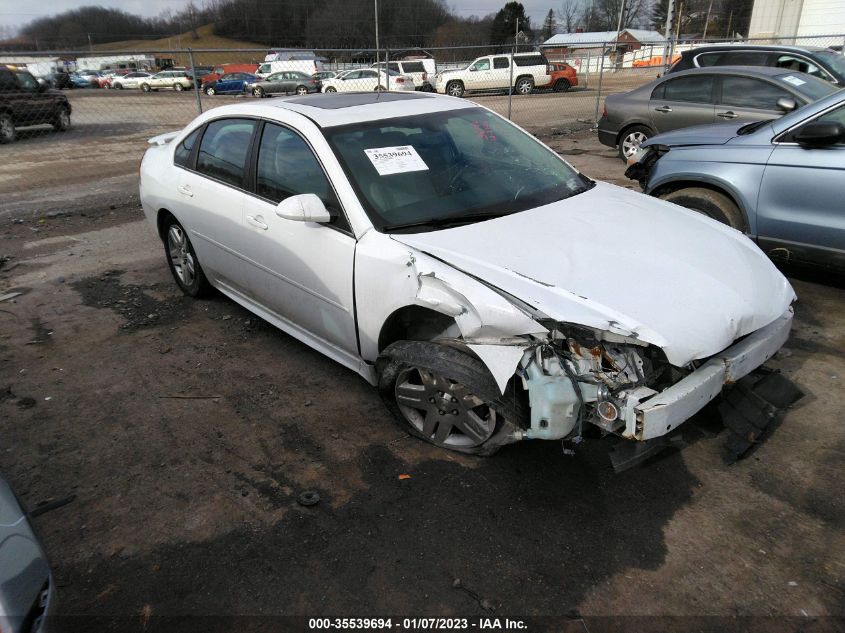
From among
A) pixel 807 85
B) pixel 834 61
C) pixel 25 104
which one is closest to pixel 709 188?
pixel 807 85

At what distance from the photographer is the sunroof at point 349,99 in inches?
156

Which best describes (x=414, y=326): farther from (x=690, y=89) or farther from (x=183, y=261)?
(x=690, y=89)

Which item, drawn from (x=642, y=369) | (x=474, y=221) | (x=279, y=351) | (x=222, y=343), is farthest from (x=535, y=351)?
(x=222, y=343)

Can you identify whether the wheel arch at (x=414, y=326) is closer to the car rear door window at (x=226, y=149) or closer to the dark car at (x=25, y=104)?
the car rear door window at (x=226, y=149)

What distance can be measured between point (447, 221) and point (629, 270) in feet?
3.19

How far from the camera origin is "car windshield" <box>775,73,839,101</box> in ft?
25.9

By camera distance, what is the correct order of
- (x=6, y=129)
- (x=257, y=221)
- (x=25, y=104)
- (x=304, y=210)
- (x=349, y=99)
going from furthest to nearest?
(x=25, y=104) → (x=6, y=129) → (x=349, y=99) → (x=257, y=221) → (x=304, y=210)

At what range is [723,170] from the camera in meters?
4.97

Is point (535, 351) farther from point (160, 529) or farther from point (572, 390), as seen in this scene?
point (160, 529)

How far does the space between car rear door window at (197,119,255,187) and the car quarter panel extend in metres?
3.55

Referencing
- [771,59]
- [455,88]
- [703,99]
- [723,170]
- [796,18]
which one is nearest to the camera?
[723,170]

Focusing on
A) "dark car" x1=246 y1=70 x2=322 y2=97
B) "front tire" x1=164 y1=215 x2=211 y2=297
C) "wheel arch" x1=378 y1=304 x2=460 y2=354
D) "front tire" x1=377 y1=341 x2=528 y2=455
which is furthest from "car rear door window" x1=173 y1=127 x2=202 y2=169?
"dark car" x1=246 y1=70 x2=322 y2=97

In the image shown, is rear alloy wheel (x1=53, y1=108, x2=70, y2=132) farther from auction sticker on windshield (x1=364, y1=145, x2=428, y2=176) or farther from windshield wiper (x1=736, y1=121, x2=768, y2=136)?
windshield wiper (x1=736, y1=121, x2=768, y2=136)

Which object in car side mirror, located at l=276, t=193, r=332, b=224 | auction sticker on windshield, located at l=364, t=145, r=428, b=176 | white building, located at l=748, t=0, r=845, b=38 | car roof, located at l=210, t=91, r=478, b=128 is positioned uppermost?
white building, located at l=748, t=0, r=845, b=38
